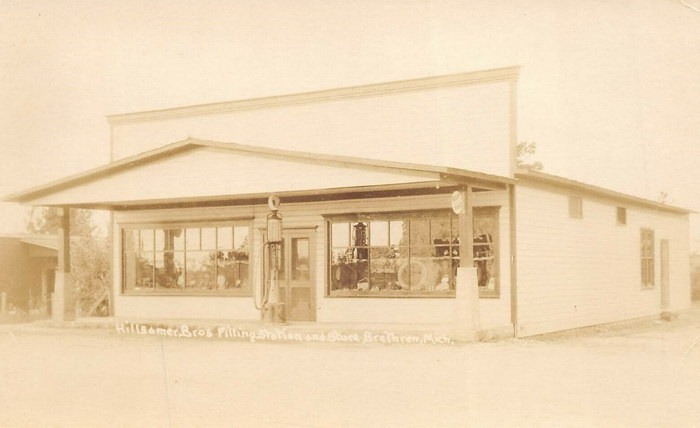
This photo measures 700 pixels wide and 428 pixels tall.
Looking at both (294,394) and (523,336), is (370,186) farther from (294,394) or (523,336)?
(294,394)

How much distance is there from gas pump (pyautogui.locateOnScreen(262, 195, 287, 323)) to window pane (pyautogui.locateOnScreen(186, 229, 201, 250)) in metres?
3.48

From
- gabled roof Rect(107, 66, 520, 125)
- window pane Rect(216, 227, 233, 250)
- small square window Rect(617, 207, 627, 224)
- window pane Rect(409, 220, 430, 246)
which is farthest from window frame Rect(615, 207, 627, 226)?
window pane Rect(216, 227, 233, 250)

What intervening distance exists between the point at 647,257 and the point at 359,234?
10.4 meters

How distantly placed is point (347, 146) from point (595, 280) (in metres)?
6.97

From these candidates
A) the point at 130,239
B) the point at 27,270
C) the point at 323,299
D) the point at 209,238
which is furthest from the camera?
the point at 27,270

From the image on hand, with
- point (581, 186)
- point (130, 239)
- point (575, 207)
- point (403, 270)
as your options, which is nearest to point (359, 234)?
point (403, 270)

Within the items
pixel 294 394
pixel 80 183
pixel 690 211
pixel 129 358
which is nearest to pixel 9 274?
pixel 80 183

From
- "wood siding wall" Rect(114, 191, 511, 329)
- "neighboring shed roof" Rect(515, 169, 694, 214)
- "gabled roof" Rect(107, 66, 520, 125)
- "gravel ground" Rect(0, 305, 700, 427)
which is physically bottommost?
"gravel ground" Rect(0, 305, 700, 427)

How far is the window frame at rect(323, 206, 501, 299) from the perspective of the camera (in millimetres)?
17438

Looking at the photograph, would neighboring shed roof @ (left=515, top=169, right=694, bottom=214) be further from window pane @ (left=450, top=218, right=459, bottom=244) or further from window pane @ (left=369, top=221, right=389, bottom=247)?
window pane @ (left=369, top=221, right=389, bottom=247)

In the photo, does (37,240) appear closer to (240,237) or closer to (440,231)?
(240,237)

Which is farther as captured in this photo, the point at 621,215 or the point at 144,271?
the point at 621,215

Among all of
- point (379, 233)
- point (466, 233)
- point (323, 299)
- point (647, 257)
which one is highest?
point (379, 233)

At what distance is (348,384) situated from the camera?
1066 centimetres
